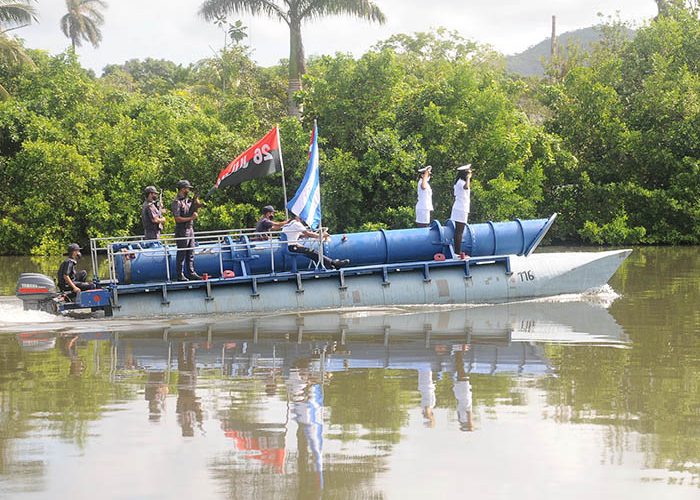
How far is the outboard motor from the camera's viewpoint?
56.3 ft

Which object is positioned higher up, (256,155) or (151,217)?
(256,155)

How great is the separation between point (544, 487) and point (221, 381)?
5.23 meters

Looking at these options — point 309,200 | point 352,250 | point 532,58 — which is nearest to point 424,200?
point 352,250

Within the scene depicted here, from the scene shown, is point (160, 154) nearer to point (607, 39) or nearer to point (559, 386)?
point (607, 39)

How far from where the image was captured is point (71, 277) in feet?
58.1

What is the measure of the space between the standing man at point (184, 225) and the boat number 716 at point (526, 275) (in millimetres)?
6012

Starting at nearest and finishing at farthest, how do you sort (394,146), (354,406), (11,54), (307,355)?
(354,406)
(307,355)
(394,146)
(11,54)

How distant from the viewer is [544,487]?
25.9ft

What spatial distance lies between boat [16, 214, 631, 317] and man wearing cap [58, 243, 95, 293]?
19 cm

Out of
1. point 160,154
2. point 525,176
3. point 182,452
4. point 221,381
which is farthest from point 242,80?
point 182,452

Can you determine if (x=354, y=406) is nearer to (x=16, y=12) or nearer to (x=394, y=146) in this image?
(x=394, y=146)

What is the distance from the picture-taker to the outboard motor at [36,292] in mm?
17156

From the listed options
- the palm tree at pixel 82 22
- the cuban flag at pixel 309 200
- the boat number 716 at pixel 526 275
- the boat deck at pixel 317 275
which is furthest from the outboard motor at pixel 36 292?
Result: the palm tree at pixel 82 22

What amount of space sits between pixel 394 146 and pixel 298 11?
1081 cm
